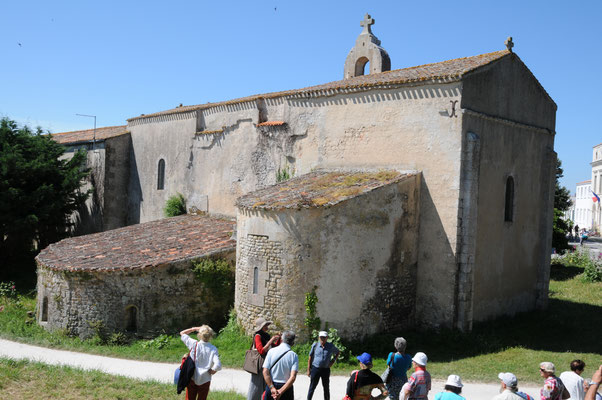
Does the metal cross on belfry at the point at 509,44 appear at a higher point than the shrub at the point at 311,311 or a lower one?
higher

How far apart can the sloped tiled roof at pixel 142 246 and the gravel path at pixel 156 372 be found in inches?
99.1

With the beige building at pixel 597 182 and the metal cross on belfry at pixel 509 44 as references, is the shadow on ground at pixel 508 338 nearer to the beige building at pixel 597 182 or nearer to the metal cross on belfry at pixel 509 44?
the metal cross on belfry at pixel 509 44

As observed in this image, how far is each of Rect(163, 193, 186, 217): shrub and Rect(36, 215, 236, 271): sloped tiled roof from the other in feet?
8.40

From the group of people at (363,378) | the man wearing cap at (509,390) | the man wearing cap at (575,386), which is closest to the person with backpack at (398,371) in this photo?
the group of people at (363,378)

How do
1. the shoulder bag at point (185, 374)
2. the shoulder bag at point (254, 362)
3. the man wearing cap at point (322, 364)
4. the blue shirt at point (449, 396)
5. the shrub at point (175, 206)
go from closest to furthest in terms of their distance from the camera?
the blue shirt at point (449, 396), the shoulder bag at point (185, 374), the shoulder bag at point (254, 362), the man wearing cap at point (322, 364), the shrub at point (175, 206)

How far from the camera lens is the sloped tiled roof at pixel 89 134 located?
28.2 metres

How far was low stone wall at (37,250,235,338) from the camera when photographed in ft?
49.4

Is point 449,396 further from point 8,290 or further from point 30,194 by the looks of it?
point 30,194

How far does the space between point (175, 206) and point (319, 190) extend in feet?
37.0

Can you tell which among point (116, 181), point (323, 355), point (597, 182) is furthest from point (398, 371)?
point (597, 182)

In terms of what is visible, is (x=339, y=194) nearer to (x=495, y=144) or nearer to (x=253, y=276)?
(x=253, y=276)

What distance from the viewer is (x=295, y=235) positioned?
13.5 m

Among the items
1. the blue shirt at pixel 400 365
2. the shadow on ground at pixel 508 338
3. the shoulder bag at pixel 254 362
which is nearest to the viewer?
the shoulder bag at pixel 254 362

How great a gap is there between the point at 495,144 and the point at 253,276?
8.62m
